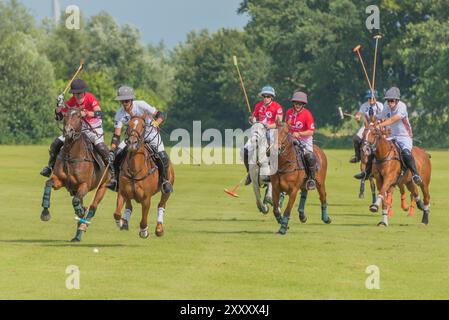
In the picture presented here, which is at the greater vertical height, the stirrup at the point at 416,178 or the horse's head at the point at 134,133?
the horse's head at the point at 134,133

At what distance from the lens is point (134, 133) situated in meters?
20.2

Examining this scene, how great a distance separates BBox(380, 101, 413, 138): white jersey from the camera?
2538cm

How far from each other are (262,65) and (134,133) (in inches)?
3458

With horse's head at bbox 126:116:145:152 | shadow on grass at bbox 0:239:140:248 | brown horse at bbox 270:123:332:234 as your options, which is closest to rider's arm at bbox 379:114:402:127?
brown horse at bbox 270:123:332:234

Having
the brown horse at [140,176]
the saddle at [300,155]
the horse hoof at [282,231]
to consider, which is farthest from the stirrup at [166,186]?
the saddle at [300,155]

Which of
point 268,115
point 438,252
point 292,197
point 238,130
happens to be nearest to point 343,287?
point 438,252

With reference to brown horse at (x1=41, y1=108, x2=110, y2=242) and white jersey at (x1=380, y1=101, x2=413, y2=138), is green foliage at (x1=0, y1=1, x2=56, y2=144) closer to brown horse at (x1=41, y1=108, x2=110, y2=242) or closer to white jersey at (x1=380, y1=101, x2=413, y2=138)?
white jersey at (x1=380, y1=101, x2=413, y2=138)

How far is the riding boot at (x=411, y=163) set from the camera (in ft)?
84.4

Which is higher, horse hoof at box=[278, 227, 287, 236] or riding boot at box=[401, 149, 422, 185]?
riding boot at box=[401, 149, 422, 185]

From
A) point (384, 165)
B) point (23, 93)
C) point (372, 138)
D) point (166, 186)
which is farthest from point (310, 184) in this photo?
point (23, 93)

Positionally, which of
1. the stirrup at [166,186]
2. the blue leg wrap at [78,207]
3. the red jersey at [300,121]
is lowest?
the blue leg wrap at [78,207]

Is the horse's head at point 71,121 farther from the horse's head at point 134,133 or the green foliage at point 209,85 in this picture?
the green foliage at point 209,85

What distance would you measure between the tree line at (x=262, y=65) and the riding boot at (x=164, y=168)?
2570 inches

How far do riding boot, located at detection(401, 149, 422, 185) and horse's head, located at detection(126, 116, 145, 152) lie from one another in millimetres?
7461
